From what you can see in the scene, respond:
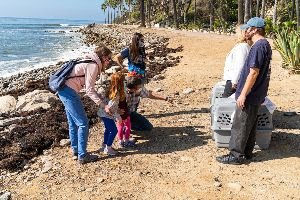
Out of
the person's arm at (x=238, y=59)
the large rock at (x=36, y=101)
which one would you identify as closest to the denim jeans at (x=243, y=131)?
the person's arm at (x=238, y=59)

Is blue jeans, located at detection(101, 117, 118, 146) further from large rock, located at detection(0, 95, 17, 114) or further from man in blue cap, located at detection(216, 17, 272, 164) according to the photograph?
large rock, located at detection(0, 95, 17, 114)

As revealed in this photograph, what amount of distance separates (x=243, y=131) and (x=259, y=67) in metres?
0.97

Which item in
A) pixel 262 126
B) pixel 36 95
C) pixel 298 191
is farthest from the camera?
pixel 36 95

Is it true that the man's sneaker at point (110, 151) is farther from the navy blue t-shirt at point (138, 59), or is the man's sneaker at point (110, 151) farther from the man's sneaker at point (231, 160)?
the navy blue t-shirt at point (138, 59)

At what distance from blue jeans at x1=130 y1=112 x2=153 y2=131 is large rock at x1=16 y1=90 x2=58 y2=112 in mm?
3396

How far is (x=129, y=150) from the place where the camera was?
21.4 feet

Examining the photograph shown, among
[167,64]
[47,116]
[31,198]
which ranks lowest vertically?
[31,198]

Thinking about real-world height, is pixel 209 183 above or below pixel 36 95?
below

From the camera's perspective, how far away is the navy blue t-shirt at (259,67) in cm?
519

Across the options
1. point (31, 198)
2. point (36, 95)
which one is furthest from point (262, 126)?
point (36, 95)

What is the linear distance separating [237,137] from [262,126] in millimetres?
638

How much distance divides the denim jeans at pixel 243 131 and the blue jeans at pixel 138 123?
1864 millimetres

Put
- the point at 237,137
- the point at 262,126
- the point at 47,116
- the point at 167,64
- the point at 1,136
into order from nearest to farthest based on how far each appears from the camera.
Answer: the point at 237,137
the point at 262,126
the point at 1,136
the point at 47,116
the point at 167,64

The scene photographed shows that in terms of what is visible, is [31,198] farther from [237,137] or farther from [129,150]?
[237,137]
